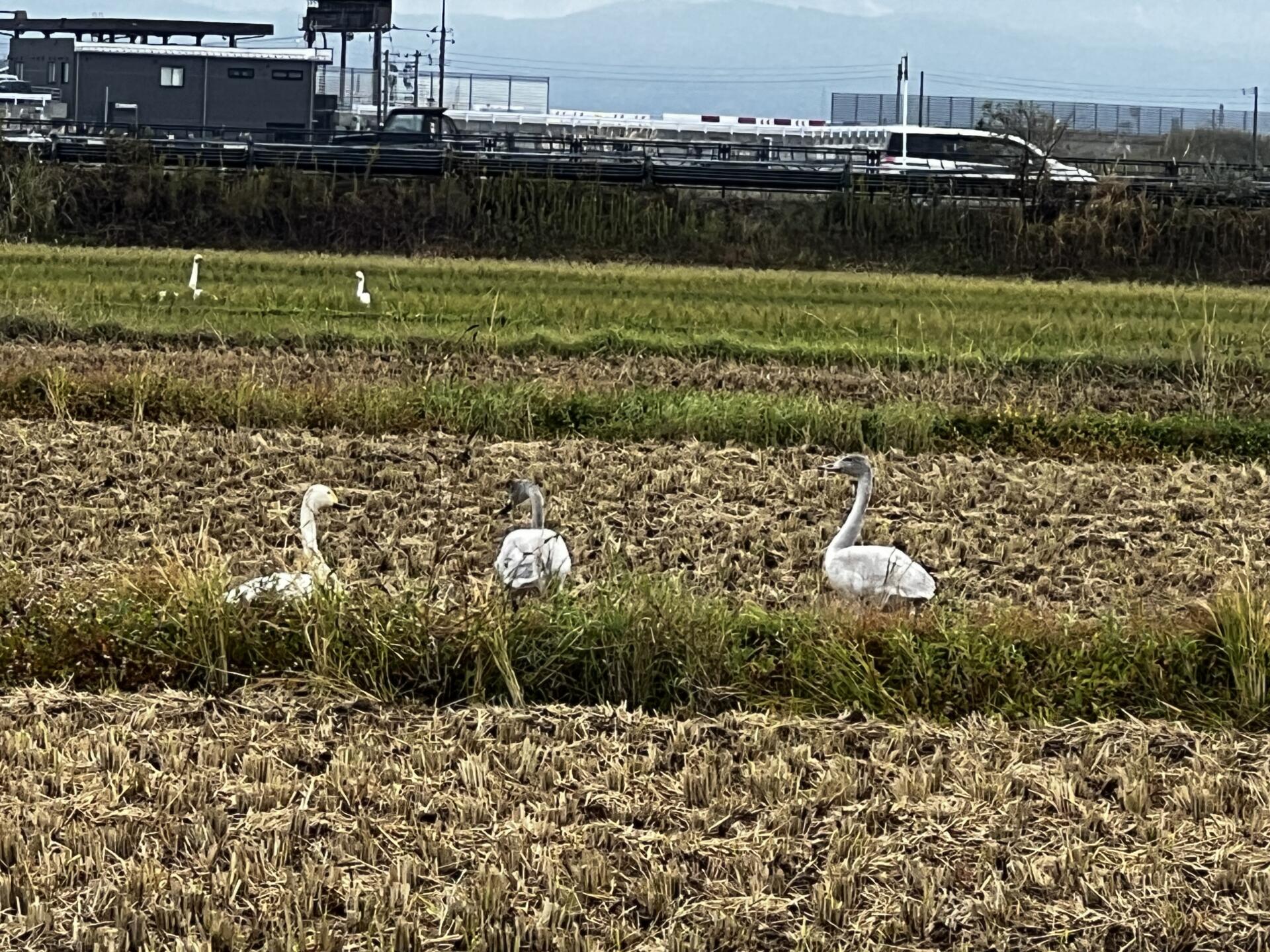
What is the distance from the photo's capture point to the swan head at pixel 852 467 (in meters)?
9.94

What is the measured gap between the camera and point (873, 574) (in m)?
8.72

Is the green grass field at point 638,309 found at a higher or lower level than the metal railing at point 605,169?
lower

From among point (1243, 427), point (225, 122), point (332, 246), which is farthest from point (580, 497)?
point (225, 122)

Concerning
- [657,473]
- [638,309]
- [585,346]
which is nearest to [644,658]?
[657,473]

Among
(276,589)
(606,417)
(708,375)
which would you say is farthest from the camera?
(708,375)

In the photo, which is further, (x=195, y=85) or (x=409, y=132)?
(x=195, y=85)

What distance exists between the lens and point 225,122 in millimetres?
53938

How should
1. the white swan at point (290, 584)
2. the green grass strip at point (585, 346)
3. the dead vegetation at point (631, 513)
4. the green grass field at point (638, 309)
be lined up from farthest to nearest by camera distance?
the green grass field at point (638, 309) < the green grass strip at point (585, 346) < the dead vegetation at point (631, 513) < the white swan at point (290, 584)

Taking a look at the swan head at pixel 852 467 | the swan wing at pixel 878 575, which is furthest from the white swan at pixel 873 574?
the swan head at pixel 852 467

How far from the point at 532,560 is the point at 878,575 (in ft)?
5.39

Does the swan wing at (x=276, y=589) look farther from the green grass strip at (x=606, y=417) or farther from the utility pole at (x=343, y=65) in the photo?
the utility pole at (x=343, y=65)

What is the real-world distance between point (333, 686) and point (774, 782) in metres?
2.05

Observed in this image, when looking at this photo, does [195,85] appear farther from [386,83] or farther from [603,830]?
[603,830]

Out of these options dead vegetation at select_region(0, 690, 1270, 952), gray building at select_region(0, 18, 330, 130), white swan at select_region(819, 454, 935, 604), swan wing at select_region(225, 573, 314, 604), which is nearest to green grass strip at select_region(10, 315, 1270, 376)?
white swan at select_region(819, 454, 935, 604)
